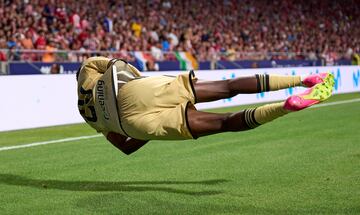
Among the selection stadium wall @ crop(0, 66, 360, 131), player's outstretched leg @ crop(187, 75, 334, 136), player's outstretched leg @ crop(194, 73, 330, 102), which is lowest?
stadium wall @ crop(0, 66, 360, 131)

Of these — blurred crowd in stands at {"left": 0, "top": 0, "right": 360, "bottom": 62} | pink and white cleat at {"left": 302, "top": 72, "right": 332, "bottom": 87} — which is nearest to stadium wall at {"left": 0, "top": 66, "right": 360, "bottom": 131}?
blurred crowd in stands at {"left": 0, "top": 0, "right": 360, "bottom": 62}

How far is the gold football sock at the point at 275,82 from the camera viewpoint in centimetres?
576

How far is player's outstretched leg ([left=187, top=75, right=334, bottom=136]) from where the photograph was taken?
5.27m

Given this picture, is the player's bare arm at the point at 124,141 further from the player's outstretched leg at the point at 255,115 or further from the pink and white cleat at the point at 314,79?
the pink and white cleat at the point at 314,79

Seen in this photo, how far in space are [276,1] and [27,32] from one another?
2042 cm

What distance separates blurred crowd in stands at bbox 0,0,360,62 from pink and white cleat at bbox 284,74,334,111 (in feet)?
36.3

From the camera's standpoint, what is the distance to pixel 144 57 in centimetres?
1903

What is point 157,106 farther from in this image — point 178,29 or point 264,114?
point 178,29

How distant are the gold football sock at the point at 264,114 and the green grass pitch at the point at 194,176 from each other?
757 mm

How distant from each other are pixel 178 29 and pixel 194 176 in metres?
18.6

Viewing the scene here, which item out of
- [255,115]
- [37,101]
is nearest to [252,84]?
[255,115]

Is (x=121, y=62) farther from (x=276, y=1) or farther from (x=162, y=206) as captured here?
(x=276, y=1)

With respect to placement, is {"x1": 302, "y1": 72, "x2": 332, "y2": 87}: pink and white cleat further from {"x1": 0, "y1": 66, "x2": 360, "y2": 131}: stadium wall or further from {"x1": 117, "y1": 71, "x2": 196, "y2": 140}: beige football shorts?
{"x1": 0, "y1": 66, "x2": 360, "y2": 131}: stadium wall

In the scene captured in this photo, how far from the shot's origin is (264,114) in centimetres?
548
